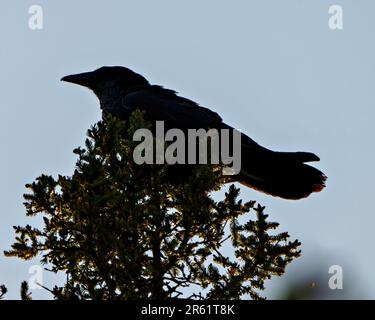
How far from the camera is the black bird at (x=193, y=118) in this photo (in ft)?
28.0

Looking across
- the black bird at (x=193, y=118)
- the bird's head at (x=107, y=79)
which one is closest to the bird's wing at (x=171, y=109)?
the black bird at (x=193, y=118)

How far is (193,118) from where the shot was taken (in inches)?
376

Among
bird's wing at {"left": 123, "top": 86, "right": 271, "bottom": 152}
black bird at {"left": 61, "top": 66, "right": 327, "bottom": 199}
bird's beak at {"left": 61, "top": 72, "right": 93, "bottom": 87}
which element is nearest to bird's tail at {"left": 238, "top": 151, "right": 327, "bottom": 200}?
black bird at {"left": 61, "top": 66, "right": 327, "bottom": 199}

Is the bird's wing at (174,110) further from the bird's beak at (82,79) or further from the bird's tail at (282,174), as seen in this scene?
the bird's beak at (82,79)

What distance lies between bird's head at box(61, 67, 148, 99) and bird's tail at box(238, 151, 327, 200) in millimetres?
2470

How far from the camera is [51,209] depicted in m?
6.43

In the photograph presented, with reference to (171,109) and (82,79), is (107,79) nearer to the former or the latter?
(82,79)

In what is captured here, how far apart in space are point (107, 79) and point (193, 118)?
1.97 metres

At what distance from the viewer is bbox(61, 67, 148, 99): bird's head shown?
35.4 ft

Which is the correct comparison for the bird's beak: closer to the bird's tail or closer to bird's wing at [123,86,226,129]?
bird's wing at [123,86,226,129]

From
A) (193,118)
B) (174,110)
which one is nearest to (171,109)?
(174,110)

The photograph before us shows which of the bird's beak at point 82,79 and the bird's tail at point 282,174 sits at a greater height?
the bird's beak at point 82,79
